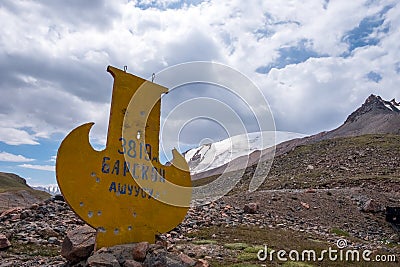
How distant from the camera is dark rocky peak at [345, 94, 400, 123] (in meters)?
70.0

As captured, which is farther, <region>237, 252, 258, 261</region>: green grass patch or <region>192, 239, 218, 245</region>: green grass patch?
<region>192, 239, 218, 245</region>: green grass patch

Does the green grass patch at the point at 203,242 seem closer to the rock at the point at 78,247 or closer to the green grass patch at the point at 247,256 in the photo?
the green grass patch at the point at 247,256

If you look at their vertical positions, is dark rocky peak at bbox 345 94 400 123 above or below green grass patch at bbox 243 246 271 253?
above

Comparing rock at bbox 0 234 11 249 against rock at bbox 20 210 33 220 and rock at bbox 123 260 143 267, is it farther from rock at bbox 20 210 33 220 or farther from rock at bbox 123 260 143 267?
rock at bbox 123 260 143 267

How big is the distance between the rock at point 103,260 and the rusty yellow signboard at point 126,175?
29 centimetres

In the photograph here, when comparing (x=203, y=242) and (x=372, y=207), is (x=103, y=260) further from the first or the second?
(x=372, y=207)

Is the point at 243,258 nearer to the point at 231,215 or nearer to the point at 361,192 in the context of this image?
the point at 231,215

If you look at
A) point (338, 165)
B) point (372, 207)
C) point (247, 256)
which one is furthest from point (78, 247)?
point (338, 165)

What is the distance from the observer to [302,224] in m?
12.9

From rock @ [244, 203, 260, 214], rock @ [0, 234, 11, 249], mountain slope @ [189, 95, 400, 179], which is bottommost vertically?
rock @ [0, 234, 11, 249]

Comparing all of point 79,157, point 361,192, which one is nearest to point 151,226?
point 79,157

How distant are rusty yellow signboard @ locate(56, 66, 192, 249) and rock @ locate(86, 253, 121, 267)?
0.95 ft

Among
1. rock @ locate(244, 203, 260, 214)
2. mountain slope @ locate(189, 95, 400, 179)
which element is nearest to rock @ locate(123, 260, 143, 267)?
rock @ locate(244, 203, 260, 214)

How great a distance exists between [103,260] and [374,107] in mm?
76036
